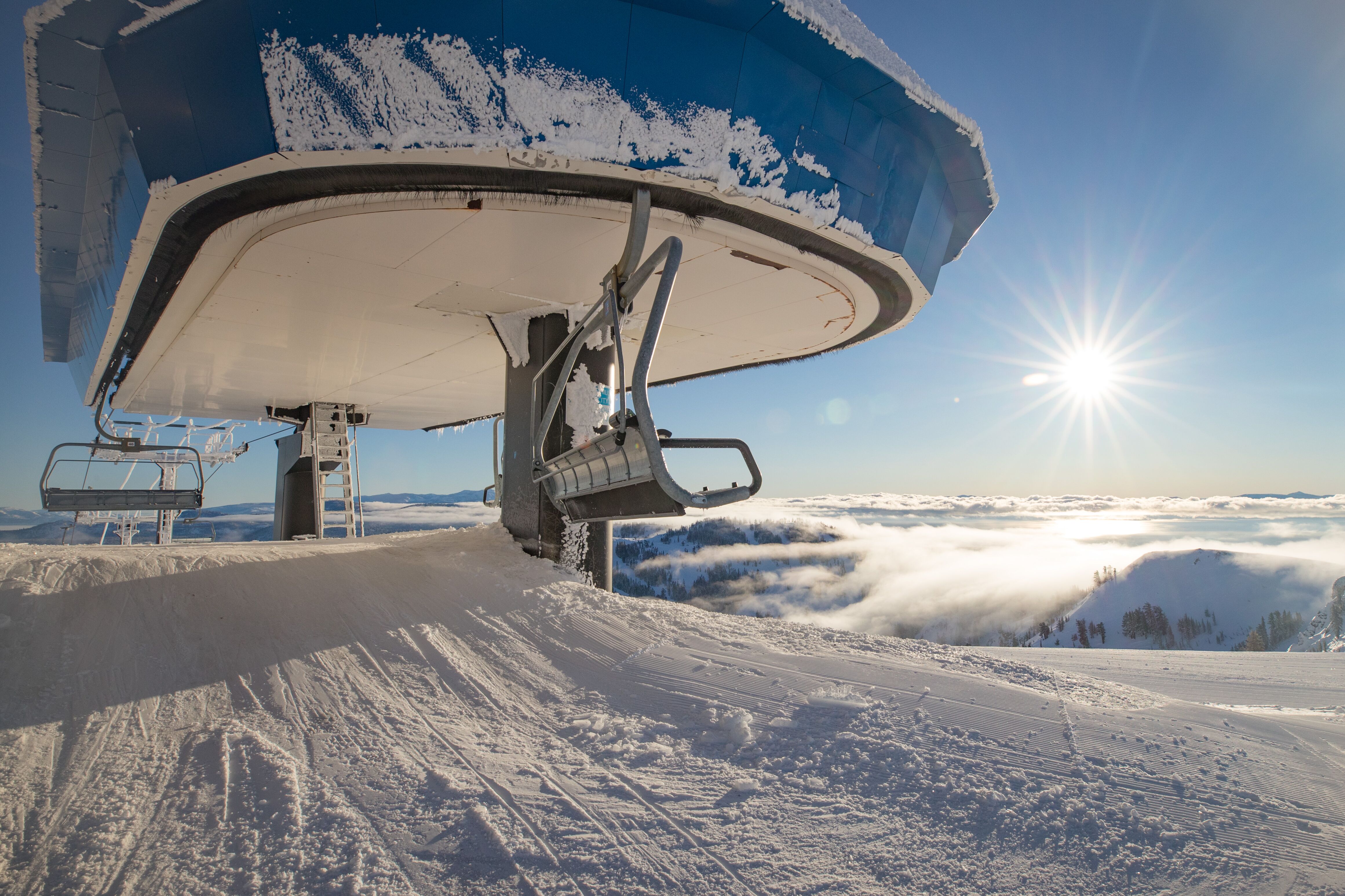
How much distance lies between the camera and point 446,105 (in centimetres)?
413

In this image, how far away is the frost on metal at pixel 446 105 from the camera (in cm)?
398

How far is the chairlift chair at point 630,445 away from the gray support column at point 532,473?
1.05 metres

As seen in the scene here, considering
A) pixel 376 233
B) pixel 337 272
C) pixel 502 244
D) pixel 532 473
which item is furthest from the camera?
pixel 532 473

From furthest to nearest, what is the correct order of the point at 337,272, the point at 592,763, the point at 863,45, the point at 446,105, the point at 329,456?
1. the point at 329,456
2. the point at 337,272
3. the point at 863,45
4. the point at 446,105
5. the point at 592,763

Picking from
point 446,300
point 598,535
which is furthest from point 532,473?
point 446,300

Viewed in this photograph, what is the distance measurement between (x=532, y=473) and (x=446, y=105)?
3.65 m

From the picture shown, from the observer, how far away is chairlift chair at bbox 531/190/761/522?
3842 millimetres

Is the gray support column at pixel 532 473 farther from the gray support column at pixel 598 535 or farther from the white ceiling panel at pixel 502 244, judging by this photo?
the white ceiling panel at pixel 502 244

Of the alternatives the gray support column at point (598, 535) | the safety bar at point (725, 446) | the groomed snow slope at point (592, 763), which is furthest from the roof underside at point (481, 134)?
the groomed snow slope at point (592, 763)

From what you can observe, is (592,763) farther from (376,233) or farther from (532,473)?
(376,233)

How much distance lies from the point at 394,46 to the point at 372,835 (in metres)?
4.45

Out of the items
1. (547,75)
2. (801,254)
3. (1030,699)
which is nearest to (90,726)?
(547,75)

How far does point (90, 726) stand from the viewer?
317 cm

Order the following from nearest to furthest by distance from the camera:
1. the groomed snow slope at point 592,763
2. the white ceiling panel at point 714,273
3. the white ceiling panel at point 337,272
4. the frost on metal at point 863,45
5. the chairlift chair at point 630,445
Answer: the groomed snow slope at point 592,763
the chairlift chair at point 630,445
the frost on metal at point 863,45
the white ceiling panel at point 337,272
the white ceiling panel at point 714,273
